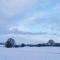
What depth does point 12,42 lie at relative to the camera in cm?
1869

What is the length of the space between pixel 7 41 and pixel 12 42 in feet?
2.16

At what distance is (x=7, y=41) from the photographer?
1831 cm
